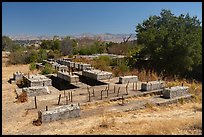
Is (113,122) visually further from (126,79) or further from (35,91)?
(126,79)

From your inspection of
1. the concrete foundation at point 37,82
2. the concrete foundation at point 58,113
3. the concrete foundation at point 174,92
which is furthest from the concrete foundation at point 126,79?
the concrete foundation at point 58,113

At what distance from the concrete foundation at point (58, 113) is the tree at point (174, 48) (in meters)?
10.0

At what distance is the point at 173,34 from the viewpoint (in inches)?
707

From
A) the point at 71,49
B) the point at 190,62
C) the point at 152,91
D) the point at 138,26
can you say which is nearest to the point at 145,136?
the point at 152,91

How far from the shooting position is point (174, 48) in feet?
57.8

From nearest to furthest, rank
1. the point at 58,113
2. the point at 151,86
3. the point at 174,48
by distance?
1. the point at 58,113
2. the point at 151,86
3. the point at 174,48

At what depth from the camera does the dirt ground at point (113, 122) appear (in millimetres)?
7867

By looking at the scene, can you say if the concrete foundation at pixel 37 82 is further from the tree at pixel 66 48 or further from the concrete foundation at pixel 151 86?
the tree at pixel 66 48

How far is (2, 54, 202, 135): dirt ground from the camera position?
7.87 m

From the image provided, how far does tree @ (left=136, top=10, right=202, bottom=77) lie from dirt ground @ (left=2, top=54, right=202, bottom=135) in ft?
23.0

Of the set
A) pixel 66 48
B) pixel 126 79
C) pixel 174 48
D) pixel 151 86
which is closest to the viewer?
pixel 151 86

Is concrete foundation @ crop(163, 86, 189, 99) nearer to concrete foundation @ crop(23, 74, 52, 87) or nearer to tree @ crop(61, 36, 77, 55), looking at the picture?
concrete foundation @ crop(23, 74, 52, 87)

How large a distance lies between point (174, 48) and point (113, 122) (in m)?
10.5

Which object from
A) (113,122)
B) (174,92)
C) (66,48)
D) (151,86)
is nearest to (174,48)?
(151,86)
